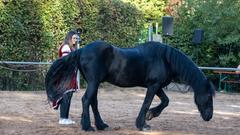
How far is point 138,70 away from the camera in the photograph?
7.30 meters

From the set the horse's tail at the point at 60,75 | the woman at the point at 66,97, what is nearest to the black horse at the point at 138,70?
the horse's tail at the point at 60,75

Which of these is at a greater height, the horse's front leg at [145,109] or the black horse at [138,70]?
the black horse at [138,70]

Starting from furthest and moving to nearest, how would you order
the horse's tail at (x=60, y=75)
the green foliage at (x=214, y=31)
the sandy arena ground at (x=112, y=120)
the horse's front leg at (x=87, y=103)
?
the green foliage at (x=214, y=31), the horse's tail at (x=60, y=75), the sandy arena ground at (x=112, y=120), the horse's front leg at (x=87, y=103)

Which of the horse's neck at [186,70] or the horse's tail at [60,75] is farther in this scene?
the horse's tail at [60,75]

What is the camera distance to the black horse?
23.7 ft

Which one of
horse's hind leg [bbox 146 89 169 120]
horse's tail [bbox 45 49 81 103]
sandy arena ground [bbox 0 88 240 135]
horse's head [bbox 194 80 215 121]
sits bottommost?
sandy arena ground [bbox 0 88 240 135]

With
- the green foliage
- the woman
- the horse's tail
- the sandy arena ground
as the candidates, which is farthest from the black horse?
the green foliage

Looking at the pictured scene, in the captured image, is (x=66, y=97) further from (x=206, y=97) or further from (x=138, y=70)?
(x=206, y=97)

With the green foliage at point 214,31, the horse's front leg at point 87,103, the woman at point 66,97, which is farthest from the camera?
the green foliage at point 214,31

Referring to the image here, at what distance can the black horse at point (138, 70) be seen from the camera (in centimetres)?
723

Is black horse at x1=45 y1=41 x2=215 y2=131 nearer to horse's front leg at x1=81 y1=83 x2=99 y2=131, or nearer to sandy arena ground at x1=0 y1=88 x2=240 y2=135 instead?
horse's front leg at x1=81 y1=83 x2=99 y2=131

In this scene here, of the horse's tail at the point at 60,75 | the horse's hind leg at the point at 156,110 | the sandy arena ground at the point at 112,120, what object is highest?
the horse's tail at the point at 60,75

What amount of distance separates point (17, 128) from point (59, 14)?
9323 millimetres

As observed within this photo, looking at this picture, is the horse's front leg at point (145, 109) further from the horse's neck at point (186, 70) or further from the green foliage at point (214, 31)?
the green foliage at point (214, 31)
